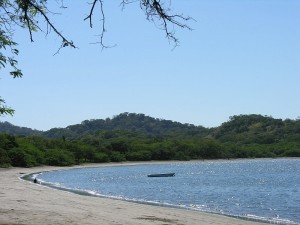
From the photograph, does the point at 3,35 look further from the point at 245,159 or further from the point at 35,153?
the point at 245,159

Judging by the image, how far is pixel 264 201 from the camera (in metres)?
42.2

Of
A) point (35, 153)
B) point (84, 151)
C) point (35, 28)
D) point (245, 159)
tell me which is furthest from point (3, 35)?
point (245, 159)

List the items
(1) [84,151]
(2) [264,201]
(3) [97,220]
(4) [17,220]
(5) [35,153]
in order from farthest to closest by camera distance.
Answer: (1) [84,151] < (5) [35,153] < (2) [264,201] < (3) [97,220] < (4) [17,220]

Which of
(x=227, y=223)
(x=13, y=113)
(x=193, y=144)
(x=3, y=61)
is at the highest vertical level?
(x=193, y=144)

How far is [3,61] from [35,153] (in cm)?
10057

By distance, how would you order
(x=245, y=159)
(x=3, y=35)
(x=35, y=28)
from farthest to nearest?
(x=245, y=159) → (x=3, y=35) → (x=35, y=28)

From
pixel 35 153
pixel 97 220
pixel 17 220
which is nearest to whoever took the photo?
pixel 17 220

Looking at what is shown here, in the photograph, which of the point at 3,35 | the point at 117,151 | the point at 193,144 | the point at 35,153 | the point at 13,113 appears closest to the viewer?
the point at 3,35

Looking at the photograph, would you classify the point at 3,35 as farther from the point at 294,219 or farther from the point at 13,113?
the point at 294,219

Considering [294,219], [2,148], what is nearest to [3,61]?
[294,219]

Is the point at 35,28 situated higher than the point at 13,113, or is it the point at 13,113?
the point at 35,28

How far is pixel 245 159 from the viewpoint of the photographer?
19712 centimetres

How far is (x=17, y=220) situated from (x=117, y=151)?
141m

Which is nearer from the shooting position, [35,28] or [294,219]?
[35,28]
